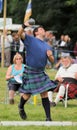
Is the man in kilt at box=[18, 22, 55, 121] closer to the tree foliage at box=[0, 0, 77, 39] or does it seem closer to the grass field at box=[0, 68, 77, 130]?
the grass field at box=[0, 68, 77, 130]

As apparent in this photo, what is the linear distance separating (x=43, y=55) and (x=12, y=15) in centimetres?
3029

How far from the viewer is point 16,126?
9109 millimetres

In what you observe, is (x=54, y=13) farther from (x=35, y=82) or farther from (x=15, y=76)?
(x=35, y=82)

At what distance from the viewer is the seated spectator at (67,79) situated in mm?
12328

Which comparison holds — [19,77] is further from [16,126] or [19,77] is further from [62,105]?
[16,126]

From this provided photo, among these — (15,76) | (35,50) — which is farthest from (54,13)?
(35,50)

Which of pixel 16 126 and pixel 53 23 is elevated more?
pixel 16 126

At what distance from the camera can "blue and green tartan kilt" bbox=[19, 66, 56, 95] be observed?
9.93m

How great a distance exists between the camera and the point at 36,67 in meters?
9.84

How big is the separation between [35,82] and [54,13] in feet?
85.3

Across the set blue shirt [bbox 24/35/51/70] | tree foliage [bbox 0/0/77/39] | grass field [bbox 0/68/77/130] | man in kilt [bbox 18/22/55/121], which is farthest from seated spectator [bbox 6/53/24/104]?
tree foliage [bbox 0/0/77/39]

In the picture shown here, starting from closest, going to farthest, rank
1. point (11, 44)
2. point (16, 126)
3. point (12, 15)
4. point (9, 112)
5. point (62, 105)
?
point (16, 126) < point (9, 112) < point (62, 105) < point (11, 44) < point (12, 15)

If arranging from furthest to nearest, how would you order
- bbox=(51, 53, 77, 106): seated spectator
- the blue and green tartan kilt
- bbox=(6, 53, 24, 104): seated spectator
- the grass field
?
bbox=(6, 53, 24, 104): seated spectator, bbox=(51, 53, 77, 106): seated spectator, the blue and green tartan kilt, the grass field

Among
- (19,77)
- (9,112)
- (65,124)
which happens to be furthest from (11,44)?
(65,124)
